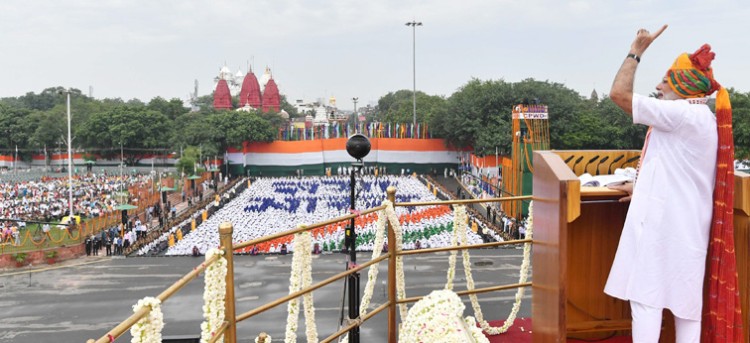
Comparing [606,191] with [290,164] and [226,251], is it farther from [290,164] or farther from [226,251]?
[290,164]

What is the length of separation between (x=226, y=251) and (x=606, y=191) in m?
1.86

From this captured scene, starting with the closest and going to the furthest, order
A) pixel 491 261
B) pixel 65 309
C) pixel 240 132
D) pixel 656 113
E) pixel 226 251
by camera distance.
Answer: pixel 226 251 → pixel 656 113 → pixel 65 309 → pixel 491 261 → pixel 240 132

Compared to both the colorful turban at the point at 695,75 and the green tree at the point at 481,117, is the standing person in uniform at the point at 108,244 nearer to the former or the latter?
the colorful turban at the point at 695,75

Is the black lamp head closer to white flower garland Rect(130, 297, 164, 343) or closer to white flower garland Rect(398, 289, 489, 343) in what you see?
white flower garland Rect(398, 289, 489, 343)

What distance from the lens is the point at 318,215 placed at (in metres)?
25.3

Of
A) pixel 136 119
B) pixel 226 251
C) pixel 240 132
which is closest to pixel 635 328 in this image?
pixel 226 251

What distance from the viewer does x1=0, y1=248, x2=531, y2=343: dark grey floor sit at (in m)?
11.8

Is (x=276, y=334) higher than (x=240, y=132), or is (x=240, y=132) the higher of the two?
(x=240, y=132)

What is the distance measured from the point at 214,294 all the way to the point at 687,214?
2.01 meters

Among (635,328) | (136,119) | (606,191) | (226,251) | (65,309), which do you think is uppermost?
(136,119)

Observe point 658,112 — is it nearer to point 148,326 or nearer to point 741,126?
point 148,326

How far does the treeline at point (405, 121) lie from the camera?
34875mm

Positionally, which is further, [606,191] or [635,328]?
[606,191]

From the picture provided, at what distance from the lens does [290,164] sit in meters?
43.7
